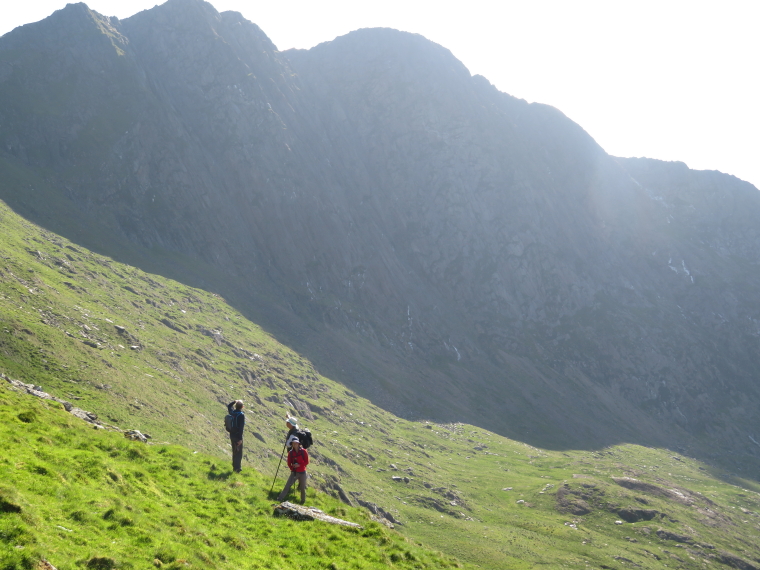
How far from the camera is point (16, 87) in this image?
102 m

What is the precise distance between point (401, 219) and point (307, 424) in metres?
107

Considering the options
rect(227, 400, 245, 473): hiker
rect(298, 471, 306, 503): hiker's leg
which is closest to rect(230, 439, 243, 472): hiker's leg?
rect(227, 400, 245, 473): hiker

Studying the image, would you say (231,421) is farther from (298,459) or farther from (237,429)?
(298,459)

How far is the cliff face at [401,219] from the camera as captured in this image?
4045 inches

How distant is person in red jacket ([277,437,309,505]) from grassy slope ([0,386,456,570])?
1153 mm

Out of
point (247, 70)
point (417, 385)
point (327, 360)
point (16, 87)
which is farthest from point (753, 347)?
point (16, 87)

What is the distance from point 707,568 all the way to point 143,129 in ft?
434

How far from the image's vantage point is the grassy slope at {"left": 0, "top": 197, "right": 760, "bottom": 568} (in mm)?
36000

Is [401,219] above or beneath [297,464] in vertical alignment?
above

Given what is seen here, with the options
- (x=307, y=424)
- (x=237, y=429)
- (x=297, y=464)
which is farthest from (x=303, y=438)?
(x=307, y=424)

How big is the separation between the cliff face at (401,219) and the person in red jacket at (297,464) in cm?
7148

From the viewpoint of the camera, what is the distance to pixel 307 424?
2446 inches

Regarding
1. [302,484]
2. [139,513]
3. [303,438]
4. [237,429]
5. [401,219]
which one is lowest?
[302,484]

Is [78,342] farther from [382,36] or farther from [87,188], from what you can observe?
[382,36]
